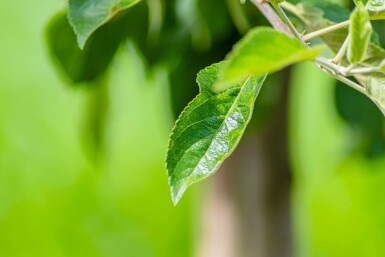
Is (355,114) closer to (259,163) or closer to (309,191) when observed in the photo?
(259,163)

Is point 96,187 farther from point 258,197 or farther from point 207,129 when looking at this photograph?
point 207,129

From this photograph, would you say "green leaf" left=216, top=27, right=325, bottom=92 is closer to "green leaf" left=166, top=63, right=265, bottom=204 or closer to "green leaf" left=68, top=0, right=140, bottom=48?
"green leaf" left=166, top=63, right=265, bottom=204

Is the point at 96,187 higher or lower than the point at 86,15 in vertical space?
lower

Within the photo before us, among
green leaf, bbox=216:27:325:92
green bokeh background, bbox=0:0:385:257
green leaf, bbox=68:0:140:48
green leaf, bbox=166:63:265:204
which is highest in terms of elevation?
green leaf, bbox=68:0:140:48

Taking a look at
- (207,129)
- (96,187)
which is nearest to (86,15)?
(207,129)

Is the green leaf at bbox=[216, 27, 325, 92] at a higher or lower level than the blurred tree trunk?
higher

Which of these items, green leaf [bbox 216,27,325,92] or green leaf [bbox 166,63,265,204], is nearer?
green leaf [bbox 216,27,325,92]

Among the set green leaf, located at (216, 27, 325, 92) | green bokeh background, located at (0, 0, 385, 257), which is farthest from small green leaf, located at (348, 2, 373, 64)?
green bokeh background, located at (0, 0, 385, 257)
